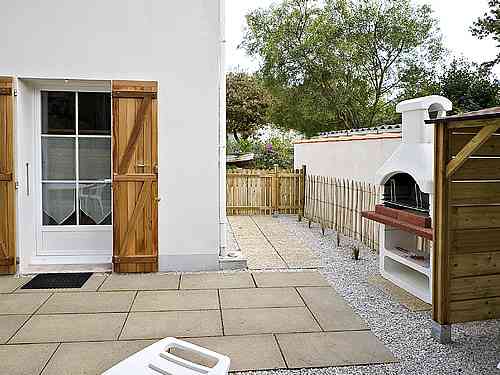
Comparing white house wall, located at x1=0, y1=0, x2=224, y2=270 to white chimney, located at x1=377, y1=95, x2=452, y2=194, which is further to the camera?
white house wall, located at x1=0, y1=0, x2=224, y2=270

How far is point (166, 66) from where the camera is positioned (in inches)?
239

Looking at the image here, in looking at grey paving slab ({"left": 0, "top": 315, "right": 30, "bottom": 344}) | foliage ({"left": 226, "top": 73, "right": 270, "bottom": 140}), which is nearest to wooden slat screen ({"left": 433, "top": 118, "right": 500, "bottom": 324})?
grey paving slab ({"left": 0, "top": 315, "right": 30, "bottom": 344})

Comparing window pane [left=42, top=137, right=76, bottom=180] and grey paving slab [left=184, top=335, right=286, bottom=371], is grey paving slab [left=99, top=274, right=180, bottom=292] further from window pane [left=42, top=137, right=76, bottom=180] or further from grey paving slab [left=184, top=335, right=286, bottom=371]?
grey paving slab [left=184, top=335, right=286, bottom=371]

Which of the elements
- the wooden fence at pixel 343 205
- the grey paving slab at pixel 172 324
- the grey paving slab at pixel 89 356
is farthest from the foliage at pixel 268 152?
the grey paving slab at pixel 89 356

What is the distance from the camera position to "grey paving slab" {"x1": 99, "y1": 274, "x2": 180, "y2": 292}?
5.54 metres

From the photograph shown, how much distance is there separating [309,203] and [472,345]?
736 cm

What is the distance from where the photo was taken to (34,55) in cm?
588

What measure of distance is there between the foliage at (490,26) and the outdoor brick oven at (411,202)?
805 centimetres

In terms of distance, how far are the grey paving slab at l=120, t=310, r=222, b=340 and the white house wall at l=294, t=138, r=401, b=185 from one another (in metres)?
2.57

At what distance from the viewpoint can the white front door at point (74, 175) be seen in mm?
6324

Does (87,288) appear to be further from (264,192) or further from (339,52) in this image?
(339,52)

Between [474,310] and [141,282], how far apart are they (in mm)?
3476

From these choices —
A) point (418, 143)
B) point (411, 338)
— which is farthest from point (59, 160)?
point (411, 338)

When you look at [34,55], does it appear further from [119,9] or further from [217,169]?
[217,169]
